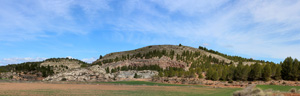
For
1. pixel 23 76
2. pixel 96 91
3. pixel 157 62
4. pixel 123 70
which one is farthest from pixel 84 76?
pixel 96 91

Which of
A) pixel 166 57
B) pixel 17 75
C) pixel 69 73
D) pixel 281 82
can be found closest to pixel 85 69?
pixel 69 73

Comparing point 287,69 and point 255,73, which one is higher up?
point 287,69

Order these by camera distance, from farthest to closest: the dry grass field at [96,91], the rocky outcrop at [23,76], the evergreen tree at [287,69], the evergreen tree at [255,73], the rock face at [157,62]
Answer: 1. the rock face at [157,62]
2. the rocky outcrop at [23,76]
3. the evergreen tree at [287,69]
4. the evergreen tree at [255,73]
5. the dry grass field at [96,91]

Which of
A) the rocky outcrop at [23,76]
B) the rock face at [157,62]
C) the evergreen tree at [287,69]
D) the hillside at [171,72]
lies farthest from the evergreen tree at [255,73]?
the rocky outcrop at [23,76]

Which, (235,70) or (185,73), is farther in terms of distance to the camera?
(185,73)

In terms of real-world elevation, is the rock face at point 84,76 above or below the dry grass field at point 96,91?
above

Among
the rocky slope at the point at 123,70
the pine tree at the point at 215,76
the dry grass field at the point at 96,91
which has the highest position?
the rocky slope at the point at 123,70

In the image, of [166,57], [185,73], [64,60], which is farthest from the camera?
[64,60]

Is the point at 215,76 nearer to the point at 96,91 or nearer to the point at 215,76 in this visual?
the point at 215,76

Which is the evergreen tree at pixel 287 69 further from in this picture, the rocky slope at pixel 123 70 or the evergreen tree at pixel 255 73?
the rocky slope at pixel 123 70

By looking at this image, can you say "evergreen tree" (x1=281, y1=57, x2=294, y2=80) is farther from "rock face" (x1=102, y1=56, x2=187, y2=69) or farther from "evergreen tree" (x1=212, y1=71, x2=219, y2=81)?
"rock face" (x1=102, y1=56, x2=187, y2=69)

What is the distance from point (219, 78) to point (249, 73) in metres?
7.07

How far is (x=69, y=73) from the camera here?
61719mm

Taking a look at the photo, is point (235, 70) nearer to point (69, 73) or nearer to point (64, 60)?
point (69, 73)
